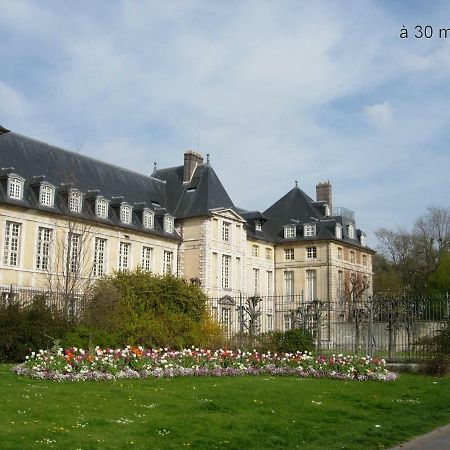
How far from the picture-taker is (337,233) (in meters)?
45.5

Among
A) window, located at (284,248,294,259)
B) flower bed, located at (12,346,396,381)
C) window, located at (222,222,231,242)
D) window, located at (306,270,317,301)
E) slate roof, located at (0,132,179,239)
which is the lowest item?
flower bed, located at (12,346,396,381)

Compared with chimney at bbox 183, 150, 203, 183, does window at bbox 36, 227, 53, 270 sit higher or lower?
lower

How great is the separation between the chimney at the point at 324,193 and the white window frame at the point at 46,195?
25.8 m

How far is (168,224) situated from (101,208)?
17.8ft

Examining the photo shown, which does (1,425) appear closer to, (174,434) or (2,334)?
(174,434)

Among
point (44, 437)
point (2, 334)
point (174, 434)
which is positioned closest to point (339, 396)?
point (174, 434)

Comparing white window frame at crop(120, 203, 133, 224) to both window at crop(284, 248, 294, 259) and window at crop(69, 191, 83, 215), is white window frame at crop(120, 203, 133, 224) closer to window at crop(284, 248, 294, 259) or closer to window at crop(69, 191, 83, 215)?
window at crop(69, 191, 83, 215)

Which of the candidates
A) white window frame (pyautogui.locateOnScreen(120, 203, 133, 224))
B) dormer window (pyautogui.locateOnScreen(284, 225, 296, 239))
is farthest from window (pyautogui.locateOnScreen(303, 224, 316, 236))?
white window frame (pyautogui.locateOnScreen(120, 203, 133, 224))

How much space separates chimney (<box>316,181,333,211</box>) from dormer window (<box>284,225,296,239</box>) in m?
5.74

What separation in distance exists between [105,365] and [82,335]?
16.4ft

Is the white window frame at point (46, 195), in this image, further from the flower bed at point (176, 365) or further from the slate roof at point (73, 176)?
the flower bed at point (176, 365)

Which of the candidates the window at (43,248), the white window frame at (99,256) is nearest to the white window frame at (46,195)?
the window at (43,248)

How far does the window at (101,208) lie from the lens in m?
33.1

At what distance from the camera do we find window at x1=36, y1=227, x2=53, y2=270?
1194 inches
